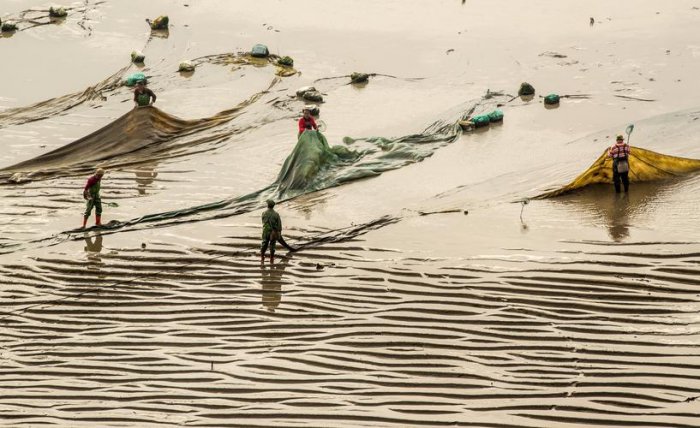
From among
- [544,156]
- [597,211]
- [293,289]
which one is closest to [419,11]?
[544,156]

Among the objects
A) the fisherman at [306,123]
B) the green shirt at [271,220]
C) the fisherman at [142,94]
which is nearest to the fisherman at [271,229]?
the green shirt at [271,220]

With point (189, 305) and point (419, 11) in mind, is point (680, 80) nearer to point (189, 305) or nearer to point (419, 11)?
point (419, 11)

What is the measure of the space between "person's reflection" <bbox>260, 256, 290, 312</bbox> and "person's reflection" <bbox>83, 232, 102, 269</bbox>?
2.44 meters

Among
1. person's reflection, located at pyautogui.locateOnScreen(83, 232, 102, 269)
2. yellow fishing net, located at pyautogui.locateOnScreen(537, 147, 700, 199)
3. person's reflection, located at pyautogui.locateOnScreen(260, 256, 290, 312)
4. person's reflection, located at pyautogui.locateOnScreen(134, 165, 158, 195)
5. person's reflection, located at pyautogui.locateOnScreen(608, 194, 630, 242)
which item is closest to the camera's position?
person's reflection, located at pyautogui.locateOnScreen(260, 256, 290, 312)

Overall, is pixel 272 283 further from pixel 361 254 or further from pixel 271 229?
pixel 361 254

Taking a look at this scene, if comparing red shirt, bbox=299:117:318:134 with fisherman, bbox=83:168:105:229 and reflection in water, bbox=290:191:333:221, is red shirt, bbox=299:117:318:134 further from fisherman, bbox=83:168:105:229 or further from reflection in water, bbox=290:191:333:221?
fisherman, bbox=83:168:105:229

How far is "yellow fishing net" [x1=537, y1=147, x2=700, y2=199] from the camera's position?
16.9m

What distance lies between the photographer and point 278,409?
37.1ft

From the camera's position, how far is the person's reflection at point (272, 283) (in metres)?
13.8

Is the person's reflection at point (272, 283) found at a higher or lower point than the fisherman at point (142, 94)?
lower

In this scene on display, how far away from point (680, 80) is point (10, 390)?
16.6 meters

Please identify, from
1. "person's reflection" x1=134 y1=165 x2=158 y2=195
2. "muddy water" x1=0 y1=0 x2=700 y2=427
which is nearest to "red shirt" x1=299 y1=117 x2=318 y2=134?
"muddy water" x1=0 y1=0 x2=700 y2=427

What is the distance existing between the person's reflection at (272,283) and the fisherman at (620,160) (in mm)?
5259

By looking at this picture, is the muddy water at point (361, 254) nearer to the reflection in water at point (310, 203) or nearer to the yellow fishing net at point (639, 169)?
the reflection in water at point (310, 203)
